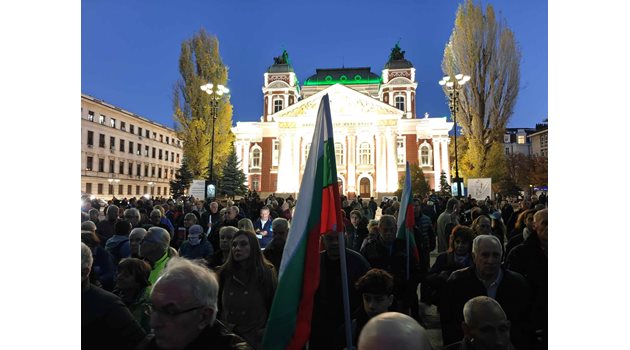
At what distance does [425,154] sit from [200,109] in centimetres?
2679

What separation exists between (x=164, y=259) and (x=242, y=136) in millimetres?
47676

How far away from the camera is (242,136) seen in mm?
50562

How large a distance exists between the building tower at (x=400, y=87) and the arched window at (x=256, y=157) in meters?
17.3

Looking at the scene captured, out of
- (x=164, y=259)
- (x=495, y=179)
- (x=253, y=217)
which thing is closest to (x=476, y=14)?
(x=495, y=179)

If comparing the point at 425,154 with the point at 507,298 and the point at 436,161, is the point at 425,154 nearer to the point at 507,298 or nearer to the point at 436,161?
the point at 436,161

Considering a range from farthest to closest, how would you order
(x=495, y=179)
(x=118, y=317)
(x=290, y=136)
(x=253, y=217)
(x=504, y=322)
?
(x=290, y=136) < (x=495, y=179) < (x=253, y=217) < (x=118, y=317) < (x=504, y=322)

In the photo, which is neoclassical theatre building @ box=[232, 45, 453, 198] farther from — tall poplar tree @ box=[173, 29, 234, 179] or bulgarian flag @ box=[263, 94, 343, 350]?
bulgarian flag @ box=[263, 94, 343, 350]

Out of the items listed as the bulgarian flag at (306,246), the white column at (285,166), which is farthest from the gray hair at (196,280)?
the white column at (285,166)

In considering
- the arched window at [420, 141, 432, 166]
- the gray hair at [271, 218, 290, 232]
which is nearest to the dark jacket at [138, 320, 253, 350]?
the gray hair at [271, 218, 290, 232]

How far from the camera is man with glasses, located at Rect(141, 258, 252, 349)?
1848 millimetres

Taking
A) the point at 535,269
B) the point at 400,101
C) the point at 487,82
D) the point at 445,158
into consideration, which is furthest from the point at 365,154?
the point at 535,269
